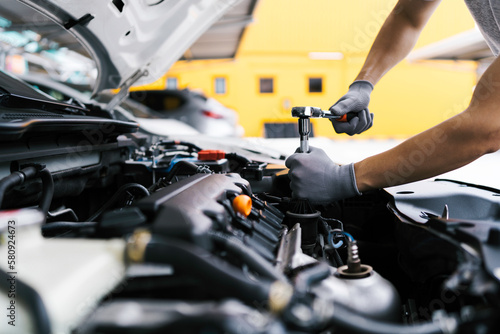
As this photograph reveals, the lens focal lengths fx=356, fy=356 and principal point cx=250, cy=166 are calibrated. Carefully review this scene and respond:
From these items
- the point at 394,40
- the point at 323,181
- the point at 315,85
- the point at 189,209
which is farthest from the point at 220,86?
the point at 189,209

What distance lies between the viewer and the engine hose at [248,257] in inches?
21.0

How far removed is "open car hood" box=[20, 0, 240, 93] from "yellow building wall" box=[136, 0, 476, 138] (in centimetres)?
903

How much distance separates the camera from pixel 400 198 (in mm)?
999

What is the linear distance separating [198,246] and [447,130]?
688mm

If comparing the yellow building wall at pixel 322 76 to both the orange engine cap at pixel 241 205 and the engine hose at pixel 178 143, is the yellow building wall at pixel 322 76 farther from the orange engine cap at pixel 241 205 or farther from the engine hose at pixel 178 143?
the orange engine cap at pixel 241 205

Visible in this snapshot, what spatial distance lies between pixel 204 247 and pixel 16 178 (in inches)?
18.9

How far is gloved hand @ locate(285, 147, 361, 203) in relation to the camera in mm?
1003

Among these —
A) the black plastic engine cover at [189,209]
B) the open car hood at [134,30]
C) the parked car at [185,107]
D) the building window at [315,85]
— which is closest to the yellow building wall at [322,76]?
the building window at [315,85]

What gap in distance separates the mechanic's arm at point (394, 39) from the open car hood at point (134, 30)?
0.70 metres

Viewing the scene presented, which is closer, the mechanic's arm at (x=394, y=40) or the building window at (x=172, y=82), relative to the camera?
the mechanic's arm at (x=394, y=40)

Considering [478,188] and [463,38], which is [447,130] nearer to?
[478,188]

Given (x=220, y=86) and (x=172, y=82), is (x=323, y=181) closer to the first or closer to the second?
(x=172, y=82)

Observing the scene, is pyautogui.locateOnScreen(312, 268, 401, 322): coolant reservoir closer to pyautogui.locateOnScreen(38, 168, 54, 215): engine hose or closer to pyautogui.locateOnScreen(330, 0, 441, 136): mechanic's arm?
pyautogui.locateOnScreen(38, 168, 54, 215): engine hose

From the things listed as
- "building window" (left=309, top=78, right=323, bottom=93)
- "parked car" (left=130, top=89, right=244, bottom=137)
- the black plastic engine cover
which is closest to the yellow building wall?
"building window" (left=309, top=78, right=323, bottom=93)
